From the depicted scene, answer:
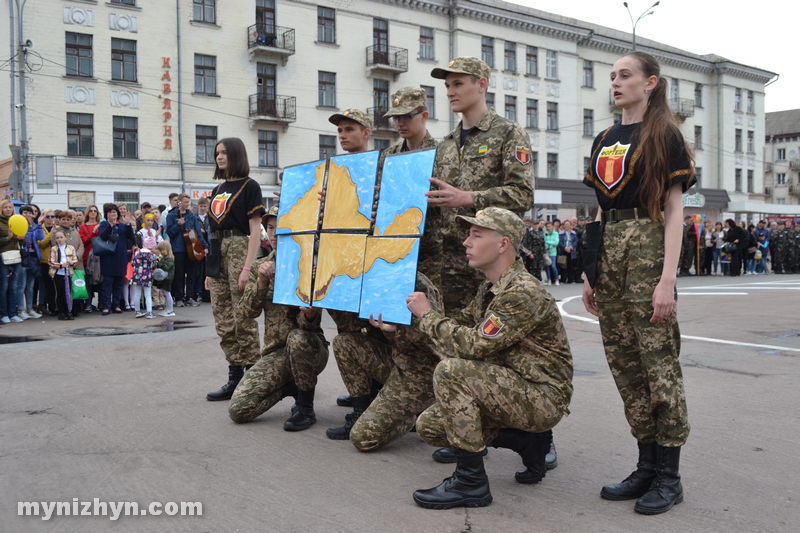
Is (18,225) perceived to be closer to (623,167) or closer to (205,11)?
(623,167)

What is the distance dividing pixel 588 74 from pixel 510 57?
7001 mm

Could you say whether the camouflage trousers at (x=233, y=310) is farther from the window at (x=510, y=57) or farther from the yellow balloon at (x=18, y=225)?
the window at (x=510, y=57)

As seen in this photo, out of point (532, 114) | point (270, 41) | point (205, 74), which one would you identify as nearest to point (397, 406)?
point (205, 74)

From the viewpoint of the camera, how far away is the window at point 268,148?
109ft

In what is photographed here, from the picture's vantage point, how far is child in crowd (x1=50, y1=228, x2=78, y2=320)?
12.0 meters

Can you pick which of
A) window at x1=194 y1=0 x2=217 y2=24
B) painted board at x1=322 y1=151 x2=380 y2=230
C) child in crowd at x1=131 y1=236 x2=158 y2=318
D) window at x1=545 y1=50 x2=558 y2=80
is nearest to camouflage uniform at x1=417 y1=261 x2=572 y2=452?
painted board at x1=322 y1=151 x2=380 y2=230

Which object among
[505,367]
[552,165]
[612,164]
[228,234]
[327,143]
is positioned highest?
[327,143]

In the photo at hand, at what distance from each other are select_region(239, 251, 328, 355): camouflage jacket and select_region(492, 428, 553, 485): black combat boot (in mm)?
1993

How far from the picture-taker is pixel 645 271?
11.4ft

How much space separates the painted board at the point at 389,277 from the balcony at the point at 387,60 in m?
32.5

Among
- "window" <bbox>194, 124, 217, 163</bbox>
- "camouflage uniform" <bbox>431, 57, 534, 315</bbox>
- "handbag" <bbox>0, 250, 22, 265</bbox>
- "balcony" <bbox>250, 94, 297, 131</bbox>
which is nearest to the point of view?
"camouflage uniform" <bbox>431, 57, 534, 315</bbox>

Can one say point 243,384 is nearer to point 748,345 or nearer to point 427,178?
point 427,178

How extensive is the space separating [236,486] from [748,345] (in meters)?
7.08

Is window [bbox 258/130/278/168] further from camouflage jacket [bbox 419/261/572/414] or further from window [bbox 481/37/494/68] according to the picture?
camouflage jacket [bbox 419/261/572/414]
